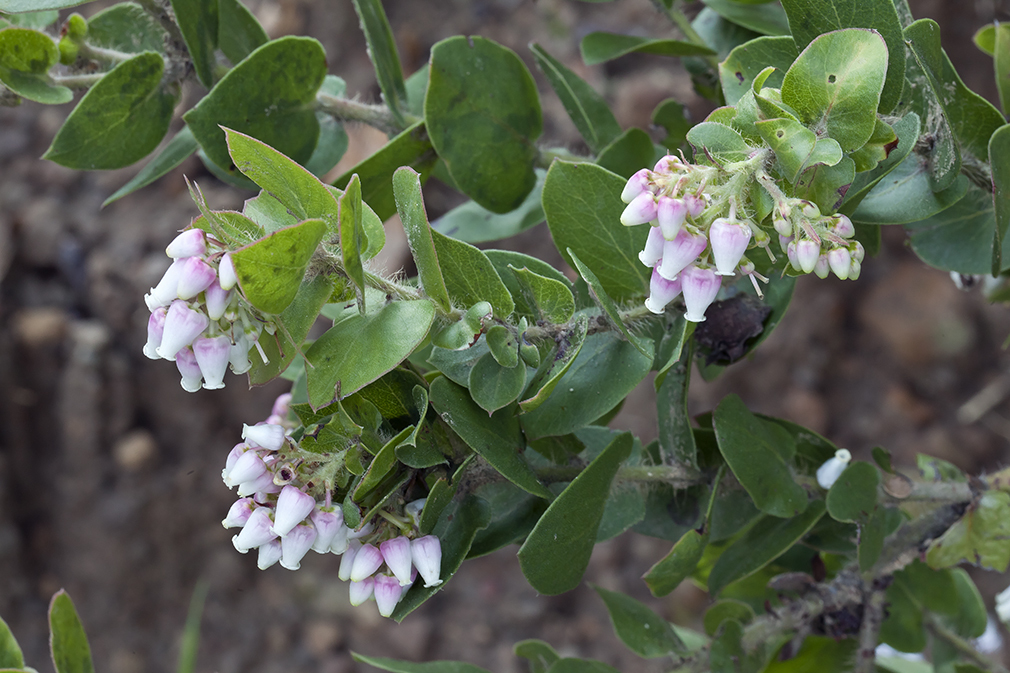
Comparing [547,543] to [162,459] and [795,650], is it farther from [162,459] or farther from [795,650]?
[162,459]

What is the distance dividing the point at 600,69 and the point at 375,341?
269cm

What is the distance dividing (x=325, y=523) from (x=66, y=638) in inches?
25.2

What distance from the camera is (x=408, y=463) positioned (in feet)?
2.94

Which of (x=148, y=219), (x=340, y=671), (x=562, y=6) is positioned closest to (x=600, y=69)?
(x=562, y=6)

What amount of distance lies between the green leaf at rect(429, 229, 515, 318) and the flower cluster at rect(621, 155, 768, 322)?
7.3 inches

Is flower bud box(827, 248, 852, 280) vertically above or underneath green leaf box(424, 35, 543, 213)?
above

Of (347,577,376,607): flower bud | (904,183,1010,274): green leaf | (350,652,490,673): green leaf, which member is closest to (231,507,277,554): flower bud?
(347,577,376,607): flower bud

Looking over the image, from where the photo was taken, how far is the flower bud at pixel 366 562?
2.94 feet

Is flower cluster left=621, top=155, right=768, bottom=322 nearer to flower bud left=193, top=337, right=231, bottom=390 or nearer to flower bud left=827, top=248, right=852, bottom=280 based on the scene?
flower bud left=827, top=248, right=852, bottom=280

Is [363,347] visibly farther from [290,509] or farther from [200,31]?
[200,31]

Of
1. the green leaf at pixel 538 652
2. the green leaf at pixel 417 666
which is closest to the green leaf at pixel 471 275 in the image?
the green leaf at pixel 417 666

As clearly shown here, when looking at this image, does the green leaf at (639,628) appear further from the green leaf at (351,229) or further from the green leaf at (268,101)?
the green leaf at (268,101)

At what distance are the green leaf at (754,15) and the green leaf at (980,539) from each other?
2.60 ft

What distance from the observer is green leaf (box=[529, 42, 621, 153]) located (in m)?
1.34
